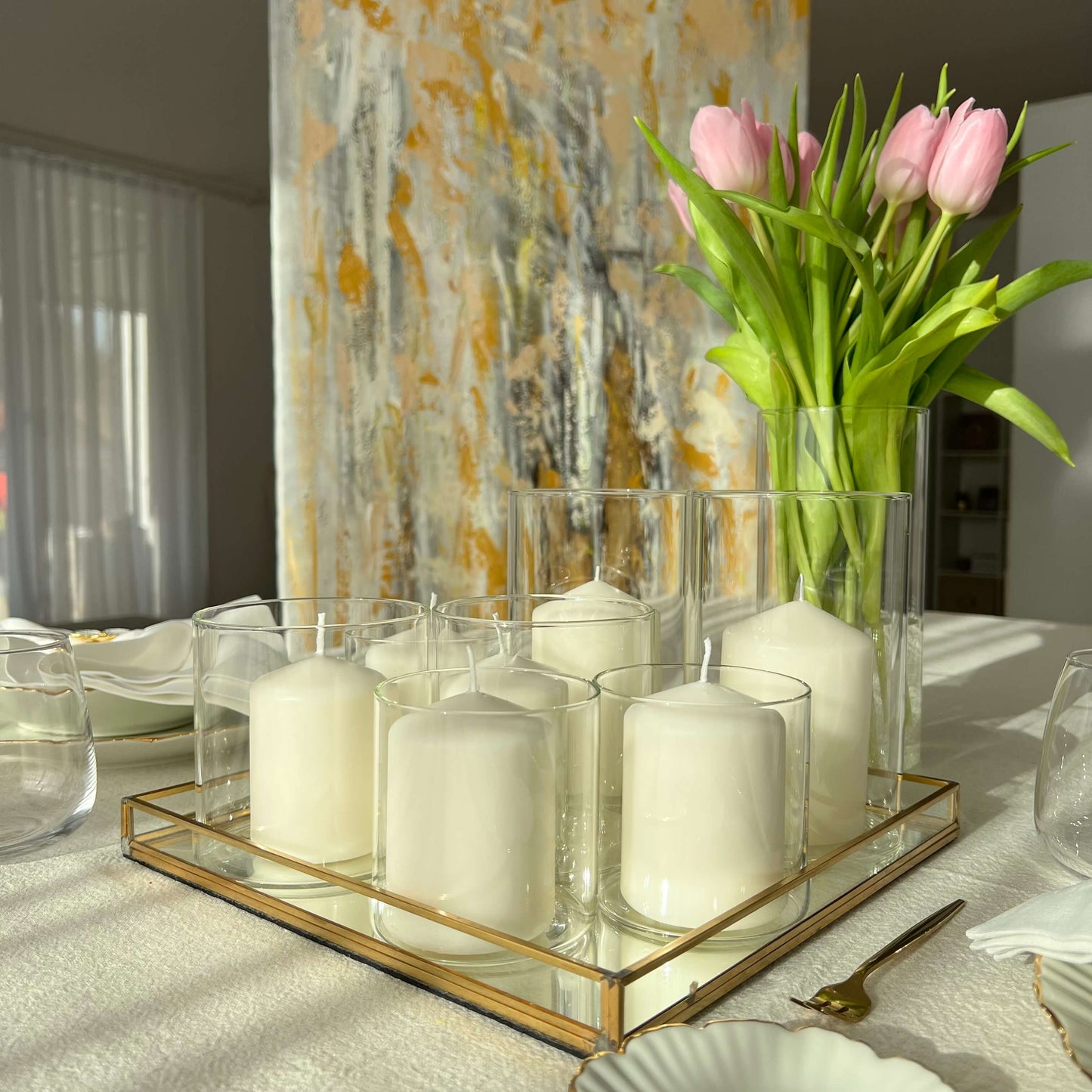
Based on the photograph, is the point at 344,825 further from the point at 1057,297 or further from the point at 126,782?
the point at 1057,297

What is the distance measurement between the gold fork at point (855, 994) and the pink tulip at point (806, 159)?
591 millimetres

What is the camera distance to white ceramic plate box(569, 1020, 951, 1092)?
350mm

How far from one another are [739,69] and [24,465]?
3.37m

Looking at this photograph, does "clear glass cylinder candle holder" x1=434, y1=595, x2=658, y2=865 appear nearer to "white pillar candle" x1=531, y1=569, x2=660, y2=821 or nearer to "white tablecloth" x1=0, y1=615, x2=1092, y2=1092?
"white pillar candle" x1=531, y1=569, x2=660, y2=821

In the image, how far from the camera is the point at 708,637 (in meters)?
0.67

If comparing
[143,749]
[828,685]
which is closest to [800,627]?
[828,685]

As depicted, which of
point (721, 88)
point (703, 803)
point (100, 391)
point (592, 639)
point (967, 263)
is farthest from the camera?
point (100, 391)

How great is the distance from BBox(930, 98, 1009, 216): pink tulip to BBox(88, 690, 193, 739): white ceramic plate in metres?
0.68

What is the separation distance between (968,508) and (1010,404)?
237 inches

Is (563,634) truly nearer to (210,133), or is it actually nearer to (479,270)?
(479,270)

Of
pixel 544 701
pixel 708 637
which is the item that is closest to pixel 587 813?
pixel 544 701

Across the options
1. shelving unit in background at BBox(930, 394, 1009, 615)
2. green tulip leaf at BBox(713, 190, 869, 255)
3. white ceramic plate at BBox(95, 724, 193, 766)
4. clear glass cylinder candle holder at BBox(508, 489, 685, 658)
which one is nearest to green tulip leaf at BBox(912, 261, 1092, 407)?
green tulip leaf at BBox(713, 190, 869, 255)

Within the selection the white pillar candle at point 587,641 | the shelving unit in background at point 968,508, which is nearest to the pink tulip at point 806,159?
the white pillar candle at point 587,641

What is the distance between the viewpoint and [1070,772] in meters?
0.55
